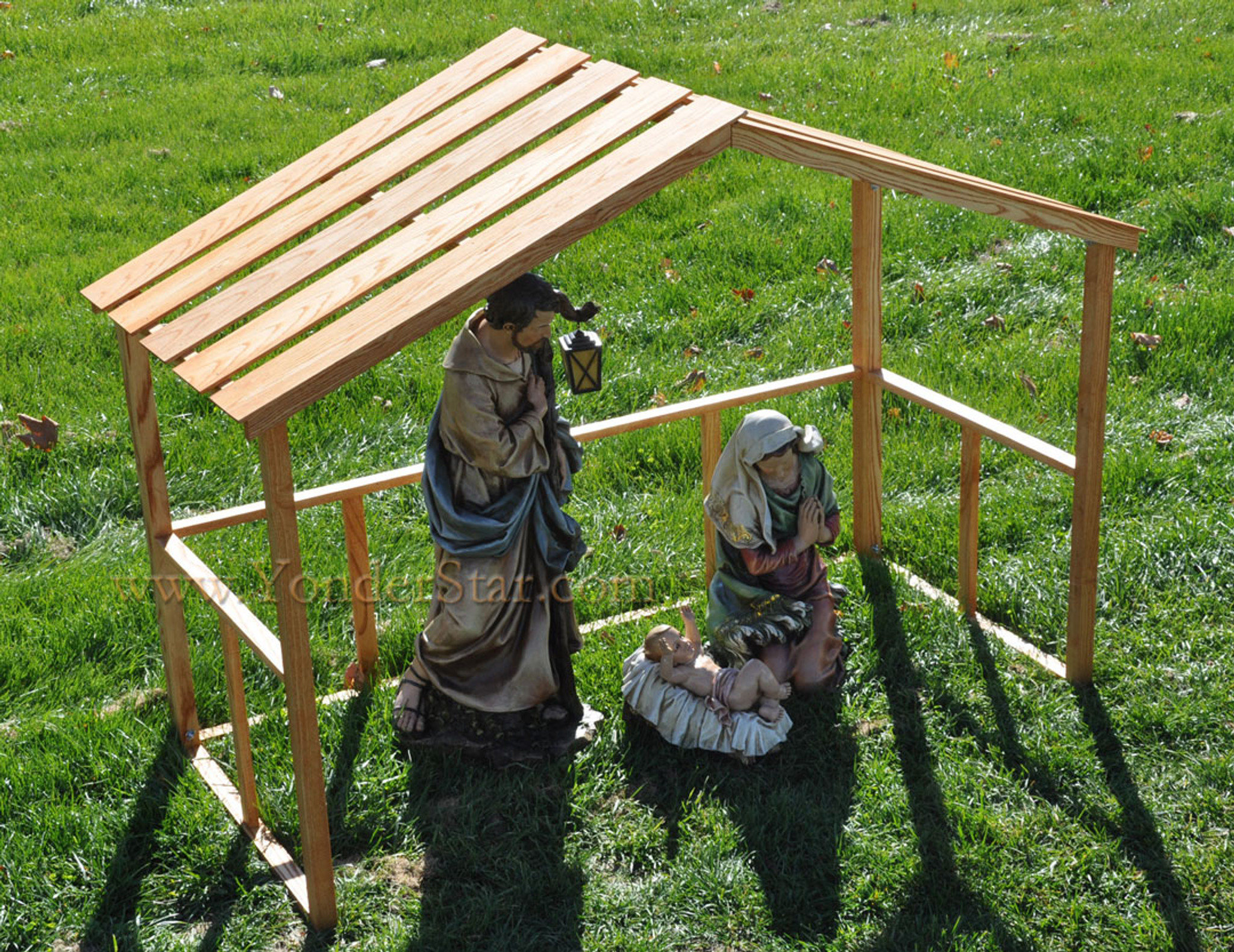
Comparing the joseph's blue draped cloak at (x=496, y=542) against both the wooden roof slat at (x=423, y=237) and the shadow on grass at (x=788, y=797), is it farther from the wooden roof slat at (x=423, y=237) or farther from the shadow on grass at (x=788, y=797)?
the wooden roof slat at (x=423, y=237)

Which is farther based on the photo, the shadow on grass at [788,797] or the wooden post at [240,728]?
the wooden post at [240,728]

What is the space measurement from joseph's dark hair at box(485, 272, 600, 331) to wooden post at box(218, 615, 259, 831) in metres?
1.38

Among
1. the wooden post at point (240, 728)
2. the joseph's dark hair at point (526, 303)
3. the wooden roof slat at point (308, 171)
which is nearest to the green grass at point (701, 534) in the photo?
the wooden post at point (240, 728)

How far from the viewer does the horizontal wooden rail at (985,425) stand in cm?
529

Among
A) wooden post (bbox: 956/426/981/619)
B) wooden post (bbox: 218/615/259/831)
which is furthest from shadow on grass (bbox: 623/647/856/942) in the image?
wooden post (bbox: 218/615/259/831)

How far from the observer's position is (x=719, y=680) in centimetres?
512

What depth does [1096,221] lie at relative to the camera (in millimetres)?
4777

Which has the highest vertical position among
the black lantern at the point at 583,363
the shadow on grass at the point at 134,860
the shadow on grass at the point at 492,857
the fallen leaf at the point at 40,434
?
the black lantern at the point at 583,363

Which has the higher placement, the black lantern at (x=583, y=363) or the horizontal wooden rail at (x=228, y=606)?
the black lantern at (x=583, y=363)

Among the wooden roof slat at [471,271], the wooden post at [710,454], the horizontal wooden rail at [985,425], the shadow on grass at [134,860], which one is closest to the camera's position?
→ the wooden roof slat at [471,271]

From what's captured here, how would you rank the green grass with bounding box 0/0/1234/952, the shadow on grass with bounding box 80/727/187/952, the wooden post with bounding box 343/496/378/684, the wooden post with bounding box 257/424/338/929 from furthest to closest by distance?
the wooden post with bounding box 343/496/378/684 → the green grass with bounding box 0/0/1234/952 → the shadow on grass with bounding box 80/727/187/952 → the wooden post with bounding box 257/424/338/929

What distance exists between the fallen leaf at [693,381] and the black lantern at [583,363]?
3.03m

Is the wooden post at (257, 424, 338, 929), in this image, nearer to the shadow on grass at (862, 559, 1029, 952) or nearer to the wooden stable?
the wooden stable

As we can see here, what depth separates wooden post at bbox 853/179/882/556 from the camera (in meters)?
6.00
